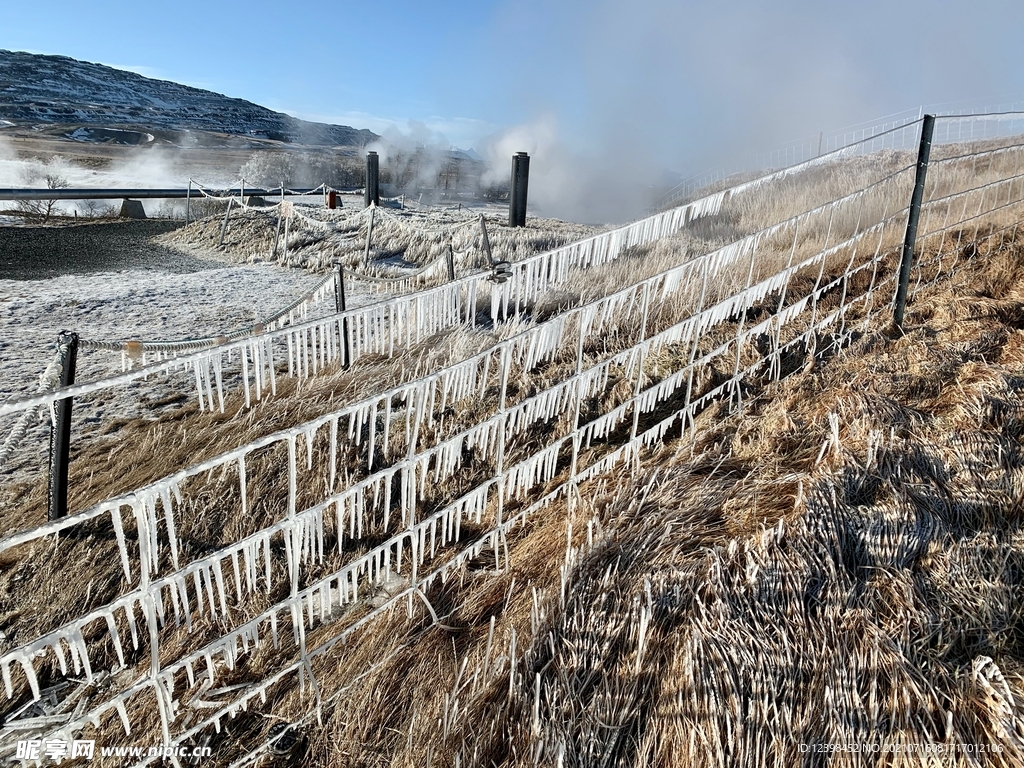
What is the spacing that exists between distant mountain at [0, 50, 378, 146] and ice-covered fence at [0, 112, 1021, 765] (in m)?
42.0

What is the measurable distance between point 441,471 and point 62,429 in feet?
5.09

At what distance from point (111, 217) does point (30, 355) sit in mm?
10356

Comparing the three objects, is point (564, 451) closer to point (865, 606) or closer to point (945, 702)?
point (865, 606)

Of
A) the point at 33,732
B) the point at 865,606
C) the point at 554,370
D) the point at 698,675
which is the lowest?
the point at 33,732

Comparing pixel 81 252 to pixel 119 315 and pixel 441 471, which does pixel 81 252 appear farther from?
pixel 441 471

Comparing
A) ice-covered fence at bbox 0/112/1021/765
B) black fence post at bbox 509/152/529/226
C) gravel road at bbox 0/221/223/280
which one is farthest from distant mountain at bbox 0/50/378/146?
ice-covered fence at bbox 0/112/1021/765

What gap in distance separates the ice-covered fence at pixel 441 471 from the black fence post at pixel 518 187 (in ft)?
18.8

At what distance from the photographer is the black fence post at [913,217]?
4703mm

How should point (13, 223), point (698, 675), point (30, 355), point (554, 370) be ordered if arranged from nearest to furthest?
point (698, 675), point (554, 370), point (30, 355), point (13, 223)

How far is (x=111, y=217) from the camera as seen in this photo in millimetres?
14109

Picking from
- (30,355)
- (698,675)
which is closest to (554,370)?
(698,675)

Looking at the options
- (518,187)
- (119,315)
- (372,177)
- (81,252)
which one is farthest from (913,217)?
(81,252)

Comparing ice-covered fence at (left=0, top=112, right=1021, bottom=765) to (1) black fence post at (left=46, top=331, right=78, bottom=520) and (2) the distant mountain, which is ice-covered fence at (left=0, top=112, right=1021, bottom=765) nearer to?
(1) black fence post at (left=46, top=331, right=78, bottom=520)

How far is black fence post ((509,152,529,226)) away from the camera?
1129 cm
